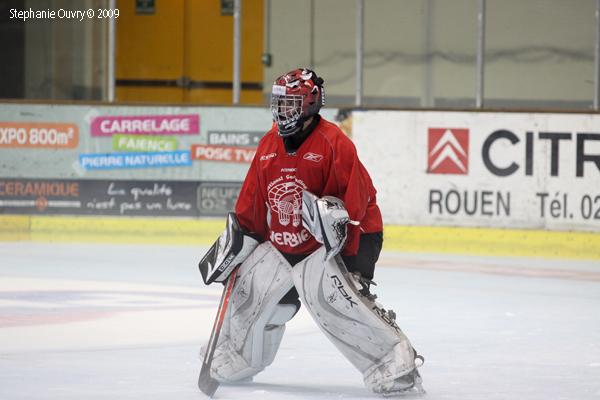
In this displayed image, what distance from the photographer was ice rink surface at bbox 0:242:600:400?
191 inches

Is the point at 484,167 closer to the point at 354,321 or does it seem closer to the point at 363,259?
the point at 363,259

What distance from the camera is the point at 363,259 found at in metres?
4.80

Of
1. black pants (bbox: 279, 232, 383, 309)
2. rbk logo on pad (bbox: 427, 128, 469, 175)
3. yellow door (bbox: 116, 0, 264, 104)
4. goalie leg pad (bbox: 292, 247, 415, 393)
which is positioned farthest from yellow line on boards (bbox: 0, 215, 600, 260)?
goalie leg pad (bbox: 292, 247, 415, 393)

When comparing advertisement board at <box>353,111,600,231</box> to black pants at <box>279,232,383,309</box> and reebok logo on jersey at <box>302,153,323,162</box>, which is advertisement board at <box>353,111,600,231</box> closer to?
black pants at <box>279,232,383,309</box>

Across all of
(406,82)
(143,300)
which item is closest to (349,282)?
(143,300)

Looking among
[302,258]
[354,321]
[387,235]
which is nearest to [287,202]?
[302,258]

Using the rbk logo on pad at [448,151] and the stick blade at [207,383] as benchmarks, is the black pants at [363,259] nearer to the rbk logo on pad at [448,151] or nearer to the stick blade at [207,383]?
the stick blade at [207,383]

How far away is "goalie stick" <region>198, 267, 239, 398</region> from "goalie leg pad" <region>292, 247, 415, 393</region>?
27 centimetres

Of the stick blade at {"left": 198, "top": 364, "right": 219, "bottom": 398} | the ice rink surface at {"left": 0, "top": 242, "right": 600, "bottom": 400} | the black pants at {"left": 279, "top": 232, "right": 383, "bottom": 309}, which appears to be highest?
the black pants at {"left": 279, "top": 232, "right": 383, "bottom": 309}

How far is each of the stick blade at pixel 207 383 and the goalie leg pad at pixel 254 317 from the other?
0.26ft

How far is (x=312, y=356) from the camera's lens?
5.59 metres

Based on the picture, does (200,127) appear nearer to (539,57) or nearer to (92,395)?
(539,57)

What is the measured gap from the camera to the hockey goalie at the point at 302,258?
15.1 ft

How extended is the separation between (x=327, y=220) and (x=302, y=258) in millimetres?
345
